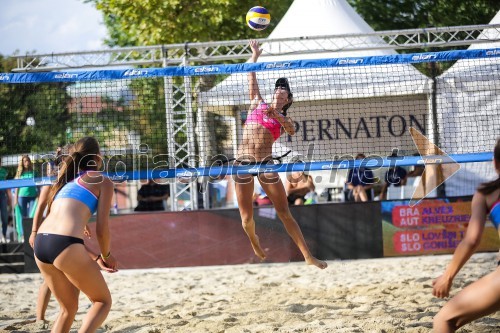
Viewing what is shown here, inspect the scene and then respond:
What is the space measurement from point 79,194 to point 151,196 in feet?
23.2

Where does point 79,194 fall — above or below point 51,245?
A: above

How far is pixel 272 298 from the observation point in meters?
7.75

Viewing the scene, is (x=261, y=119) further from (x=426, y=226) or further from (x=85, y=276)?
(x=426, y=226)

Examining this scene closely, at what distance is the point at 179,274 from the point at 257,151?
12.7 ft

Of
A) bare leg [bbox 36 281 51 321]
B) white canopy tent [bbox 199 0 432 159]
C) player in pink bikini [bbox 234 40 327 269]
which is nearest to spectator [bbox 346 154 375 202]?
white canopy tent [bbox 199 0 432 159]

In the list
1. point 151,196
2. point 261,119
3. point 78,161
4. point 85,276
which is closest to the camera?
point 85,276

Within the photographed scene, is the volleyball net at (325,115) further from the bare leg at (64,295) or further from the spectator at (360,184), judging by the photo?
the bare leg at (64,295)

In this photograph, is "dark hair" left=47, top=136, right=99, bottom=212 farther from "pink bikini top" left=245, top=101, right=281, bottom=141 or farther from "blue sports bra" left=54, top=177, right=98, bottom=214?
"pink bikini top" left=245, top=101, right=281, bottom=141

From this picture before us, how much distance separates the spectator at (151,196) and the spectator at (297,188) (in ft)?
7.45

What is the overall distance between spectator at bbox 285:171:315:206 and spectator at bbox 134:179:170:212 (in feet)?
7.45

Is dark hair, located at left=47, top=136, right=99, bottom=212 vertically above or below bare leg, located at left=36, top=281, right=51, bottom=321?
above

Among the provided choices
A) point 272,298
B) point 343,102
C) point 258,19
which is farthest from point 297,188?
point 258,19

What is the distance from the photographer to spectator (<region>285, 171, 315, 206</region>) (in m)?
10.7

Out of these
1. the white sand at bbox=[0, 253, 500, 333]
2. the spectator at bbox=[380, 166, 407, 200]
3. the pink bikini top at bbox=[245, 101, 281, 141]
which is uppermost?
the pink bikini top at bbox=[245, 101, 281, 141]
